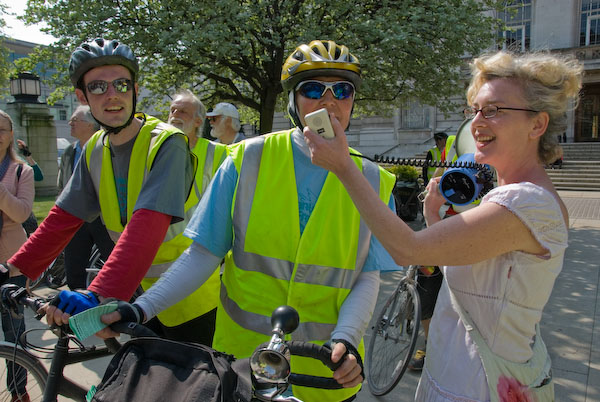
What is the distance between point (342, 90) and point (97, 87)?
1.15 meters

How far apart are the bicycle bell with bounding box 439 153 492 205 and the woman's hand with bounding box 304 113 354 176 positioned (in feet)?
2.21

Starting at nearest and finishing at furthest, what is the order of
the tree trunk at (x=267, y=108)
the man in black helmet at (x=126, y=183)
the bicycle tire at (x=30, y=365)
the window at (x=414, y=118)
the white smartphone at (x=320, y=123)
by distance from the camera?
the white smartphone at (x=320, y=123) → the man in black helmet at (x=126, y=183) → the bicycle tire at (x=30, y=365) → the tree trunk at (x=267, y=108) → the window at (x=414, y=118)

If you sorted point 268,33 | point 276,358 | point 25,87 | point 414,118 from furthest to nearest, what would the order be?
point 414,118 < point 25,87 < point 268,33 < point 276,358

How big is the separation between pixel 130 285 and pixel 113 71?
104 centimetres

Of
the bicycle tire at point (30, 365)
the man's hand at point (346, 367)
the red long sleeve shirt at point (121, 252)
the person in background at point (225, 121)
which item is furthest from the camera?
the person in background at point (225, 121)

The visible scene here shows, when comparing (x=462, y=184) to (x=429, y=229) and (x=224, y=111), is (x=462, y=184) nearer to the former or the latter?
(x=429, y=229)

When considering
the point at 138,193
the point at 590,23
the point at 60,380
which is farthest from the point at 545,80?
the point at 590,23

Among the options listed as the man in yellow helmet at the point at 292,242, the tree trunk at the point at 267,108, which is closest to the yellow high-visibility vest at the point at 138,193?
the man in yellow helmet at the point at 292,242

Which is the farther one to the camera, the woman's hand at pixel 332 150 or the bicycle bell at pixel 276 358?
the woman's hand at pixel 332 150

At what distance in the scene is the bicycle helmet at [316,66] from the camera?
1.85 metres

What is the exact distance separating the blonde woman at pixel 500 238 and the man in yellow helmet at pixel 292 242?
1.08 feet

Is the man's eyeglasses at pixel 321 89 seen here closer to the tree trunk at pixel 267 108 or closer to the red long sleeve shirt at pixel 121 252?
the red long sleeve shirt at pixel 121 252

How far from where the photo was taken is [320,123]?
4.70 ft

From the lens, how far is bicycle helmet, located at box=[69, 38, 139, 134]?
7.09ft
